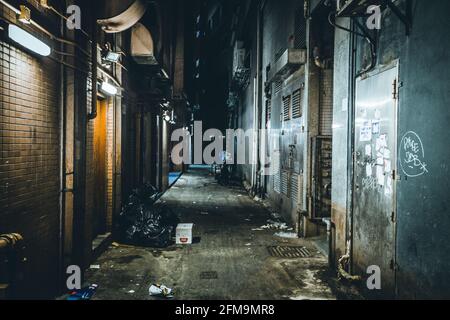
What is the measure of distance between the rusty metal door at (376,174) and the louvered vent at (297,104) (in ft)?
13.5

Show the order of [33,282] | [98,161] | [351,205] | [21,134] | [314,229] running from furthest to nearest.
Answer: [314,229], [98,161], [351,205], [33,282], [21,134]

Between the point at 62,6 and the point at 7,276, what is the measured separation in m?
4.10

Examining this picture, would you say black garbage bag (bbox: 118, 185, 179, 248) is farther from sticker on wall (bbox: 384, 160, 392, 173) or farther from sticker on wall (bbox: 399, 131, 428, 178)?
sticker on wall (bbox: 399, 131, 428, 178)

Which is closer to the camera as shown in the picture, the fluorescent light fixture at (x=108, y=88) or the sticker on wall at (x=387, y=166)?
the sticker on wall at (x=387, y=166)

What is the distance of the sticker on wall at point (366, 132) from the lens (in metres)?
5.77

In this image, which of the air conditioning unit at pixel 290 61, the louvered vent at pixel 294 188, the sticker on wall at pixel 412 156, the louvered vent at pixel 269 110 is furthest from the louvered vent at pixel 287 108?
the sticker on wall at pixel 412 156

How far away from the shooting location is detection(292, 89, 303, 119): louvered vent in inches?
408

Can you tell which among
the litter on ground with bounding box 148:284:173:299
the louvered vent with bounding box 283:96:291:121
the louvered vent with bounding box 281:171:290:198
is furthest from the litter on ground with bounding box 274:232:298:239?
the litter on ground with bounding box 148:284:173:299

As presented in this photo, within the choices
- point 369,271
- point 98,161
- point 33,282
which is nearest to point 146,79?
point 98,161

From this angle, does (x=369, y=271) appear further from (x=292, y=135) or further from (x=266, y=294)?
(x=292, y=135)

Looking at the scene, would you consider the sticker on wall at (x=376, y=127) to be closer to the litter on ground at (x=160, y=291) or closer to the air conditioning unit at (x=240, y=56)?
the litter on ground at (x=160, y=291)

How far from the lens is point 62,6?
576cm

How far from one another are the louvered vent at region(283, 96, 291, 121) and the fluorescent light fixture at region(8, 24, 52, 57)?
8.23 m

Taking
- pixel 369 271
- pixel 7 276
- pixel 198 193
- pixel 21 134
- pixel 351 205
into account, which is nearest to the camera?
pixel 7 276
